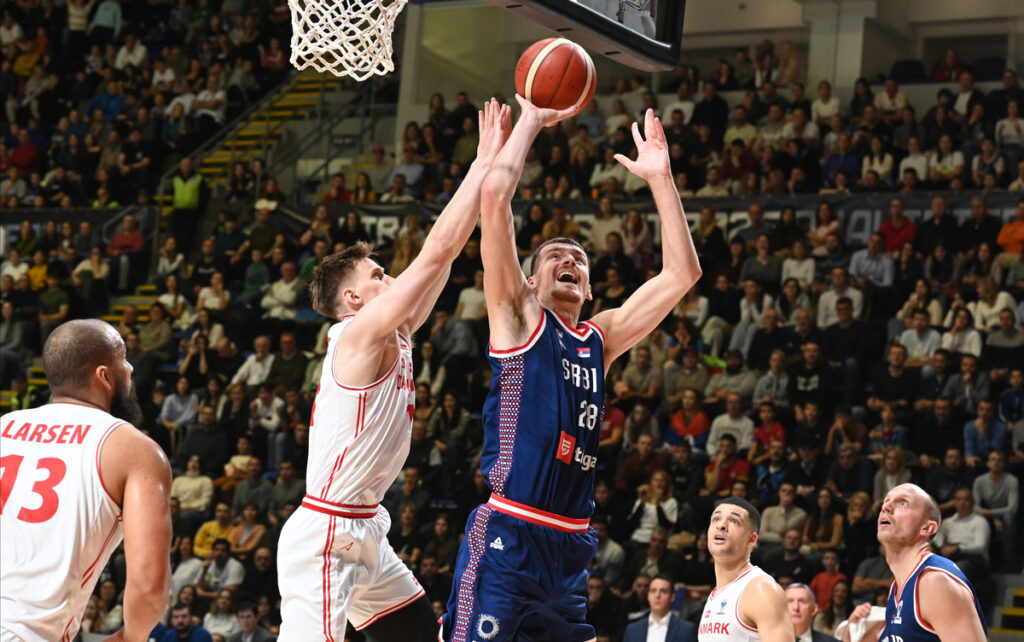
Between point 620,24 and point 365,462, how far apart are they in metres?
2.35

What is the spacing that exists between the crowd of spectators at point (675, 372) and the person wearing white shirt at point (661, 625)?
0.21 ft

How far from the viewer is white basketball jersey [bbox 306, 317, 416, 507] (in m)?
5.34

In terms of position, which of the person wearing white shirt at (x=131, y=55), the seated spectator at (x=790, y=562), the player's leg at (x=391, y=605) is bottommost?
the seated spectator at (x=790, y=562)

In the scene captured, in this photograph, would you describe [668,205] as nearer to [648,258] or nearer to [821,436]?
[821,436]

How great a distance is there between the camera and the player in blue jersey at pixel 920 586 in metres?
5.65

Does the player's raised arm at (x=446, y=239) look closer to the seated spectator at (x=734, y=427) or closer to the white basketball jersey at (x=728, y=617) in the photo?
the white basketball jersey at (x=728, y=617)

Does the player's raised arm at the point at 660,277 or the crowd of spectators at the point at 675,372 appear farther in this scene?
the crowd of spectators at the point at 675,372

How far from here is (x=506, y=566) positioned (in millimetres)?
4715

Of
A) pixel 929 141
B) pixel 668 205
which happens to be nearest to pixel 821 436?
pixel 929 141

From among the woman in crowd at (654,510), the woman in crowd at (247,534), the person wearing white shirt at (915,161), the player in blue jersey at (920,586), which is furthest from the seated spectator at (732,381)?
the player in blue jersey at (920,586)

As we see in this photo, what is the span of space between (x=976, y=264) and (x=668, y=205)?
8.69m

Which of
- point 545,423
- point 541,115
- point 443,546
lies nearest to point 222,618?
point 443,546

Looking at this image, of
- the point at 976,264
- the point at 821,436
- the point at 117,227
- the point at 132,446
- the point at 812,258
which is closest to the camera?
the point at 132,446

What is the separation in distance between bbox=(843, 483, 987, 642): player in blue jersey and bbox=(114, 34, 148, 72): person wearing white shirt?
1738cm
